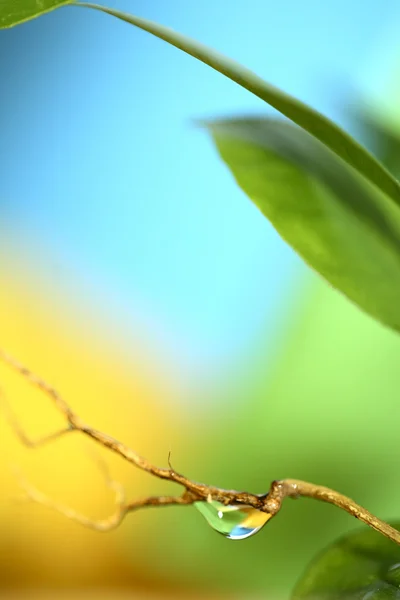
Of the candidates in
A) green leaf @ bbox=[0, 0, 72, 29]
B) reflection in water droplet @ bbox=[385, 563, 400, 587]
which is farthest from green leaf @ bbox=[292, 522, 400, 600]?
green leaf @ bbox=[0, 0, 72, 29]

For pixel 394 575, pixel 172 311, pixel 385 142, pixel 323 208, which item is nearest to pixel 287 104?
pixel 323 208

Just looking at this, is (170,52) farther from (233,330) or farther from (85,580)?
(85,580)

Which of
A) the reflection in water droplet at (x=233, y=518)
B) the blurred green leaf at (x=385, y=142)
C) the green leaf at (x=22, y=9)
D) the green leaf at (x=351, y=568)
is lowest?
the green leaf at (x=351, y=568)

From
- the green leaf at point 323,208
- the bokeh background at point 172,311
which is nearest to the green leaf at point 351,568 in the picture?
the green leaf at point 323,208

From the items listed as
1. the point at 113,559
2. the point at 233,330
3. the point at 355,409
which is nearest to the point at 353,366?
the point at 355,409

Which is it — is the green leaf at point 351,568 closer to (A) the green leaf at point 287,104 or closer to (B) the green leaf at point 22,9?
(A) the green leaf at point 287,104

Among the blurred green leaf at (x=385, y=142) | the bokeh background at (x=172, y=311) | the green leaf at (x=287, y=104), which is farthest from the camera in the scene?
the bokeh background at (x=172, y=311)
